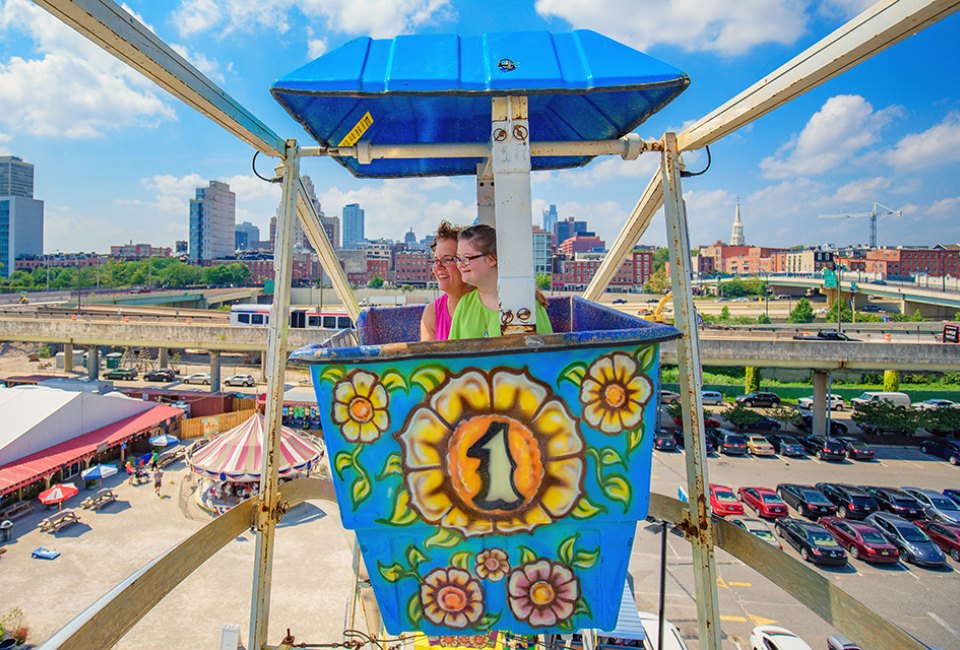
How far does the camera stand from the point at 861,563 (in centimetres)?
1455

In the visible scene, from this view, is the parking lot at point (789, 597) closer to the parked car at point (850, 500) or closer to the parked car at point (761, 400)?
the parked car at point (850, 500)

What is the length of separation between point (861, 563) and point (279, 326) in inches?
665

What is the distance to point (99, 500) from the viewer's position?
17531 mm

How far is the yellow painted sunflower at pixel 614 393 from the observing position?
2.37 meters

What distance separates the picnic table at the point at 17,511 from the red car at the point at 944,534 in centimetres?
2561

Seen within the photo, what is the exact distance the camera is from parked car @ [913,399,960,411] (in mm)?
29156

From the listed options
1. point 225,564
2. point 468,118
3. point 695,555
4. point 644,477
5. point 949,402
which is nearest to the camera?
point 644,477

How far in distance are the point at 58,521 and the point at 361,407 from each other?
18305mm

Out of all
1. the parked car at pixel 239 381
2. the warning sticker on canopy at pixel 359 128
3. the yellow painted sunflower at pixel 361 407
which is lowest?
the parked car at pixel 239 381

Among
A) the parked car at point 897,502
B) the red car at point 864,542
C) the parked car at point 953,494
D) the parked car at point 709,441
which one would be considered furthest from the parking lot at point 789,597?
the parked car at point 709,441

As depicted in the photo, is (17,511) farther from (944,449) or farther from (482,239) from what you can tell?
(944,449)

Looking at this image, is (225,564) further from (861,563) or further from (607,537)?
(861,563)

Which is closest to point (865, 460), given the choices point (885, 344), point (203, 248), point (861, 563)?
point (885, 344)

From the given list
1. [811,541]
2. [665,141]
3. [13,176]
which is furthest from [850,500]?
[13,176]
